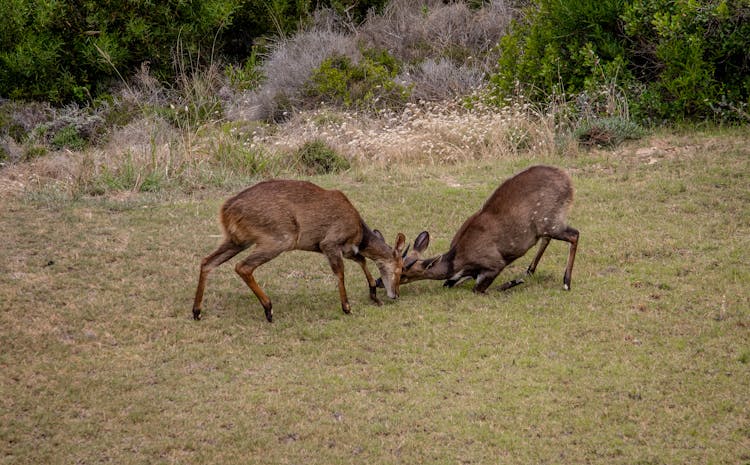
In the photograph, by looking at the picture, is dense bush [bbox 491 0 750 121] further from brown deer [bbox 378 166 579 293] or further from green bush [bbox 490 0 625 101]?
brown deer [bbox 378 166 579 293]

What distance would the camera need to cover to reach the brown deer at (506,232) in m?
8.76

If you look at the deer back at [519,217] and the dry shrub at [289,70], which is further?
the dry shrub at [289,70]

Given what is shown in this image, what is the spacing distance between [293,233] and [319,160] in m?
5.30

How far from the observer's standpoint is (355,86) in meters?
17.7

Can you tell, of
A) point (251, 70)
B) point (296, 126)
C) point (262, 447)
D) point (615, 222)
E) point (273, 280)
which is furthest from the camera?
point (251, 70)

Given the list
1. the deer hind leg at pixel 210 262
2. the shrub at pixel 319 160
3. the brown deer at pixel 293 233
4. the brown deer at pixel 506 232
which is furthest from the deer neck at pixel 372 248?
the shrub at pixel 319 160

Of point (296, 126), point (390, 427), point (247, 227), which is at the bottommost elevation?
point (296, 126)

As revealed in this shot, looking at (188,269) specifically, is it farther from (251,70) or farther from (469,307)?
(251,70)

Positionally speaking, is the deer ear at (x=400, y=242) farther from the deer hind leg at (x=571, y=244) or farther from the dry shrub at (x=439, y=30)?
the dry shrub at (x=439, y=30)

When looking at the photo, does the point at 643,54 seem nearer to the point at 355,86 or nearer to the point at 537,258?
the point at 355,86

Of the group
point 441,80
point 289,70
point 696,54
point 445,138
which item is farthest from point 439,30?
point 696,54

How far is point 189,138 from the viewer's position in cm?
1323

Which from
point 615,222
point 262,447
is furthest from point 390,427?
point 615,222

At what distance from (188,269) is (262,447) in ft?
11.7
